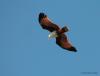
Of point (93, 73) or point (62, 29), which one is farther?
point (93, 73)

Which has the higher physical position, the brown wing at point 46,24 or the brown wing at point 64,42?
the brown wing at point 46,24

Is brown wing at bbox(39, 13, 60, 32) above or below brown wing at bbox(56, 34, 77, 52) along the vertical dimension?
above

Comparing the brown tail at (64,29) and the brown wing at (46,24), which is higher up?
the brown wing at (46,24)

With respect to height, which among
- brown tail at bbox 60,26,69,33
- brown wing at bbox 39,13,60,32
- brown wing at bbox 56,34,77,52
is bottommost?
brown wing at bbox 56,34,77,52

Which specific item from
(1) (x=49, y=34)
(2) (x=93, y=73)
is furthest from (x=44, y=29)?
(2) (x=93, y=73)

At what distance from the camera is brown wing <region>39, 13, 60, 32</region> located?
7.61 feet

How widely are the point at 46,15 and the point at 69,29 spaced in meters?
0.13

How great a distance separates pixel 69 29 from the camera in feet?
7.95

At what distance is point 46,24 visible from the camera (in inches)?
92.4

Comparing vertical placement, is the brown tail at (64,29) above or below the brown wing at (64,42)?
above

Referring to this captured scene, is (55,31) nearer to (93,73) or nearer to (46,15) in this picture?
(46,15)

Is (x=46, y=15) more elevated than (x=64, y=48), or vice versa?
(x=46, y=15)

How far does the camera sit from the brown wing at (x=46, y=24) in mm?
2320

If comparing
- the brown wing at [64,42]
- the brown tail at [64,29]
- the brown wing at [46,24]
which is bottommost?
the brown wing at [64,42]
